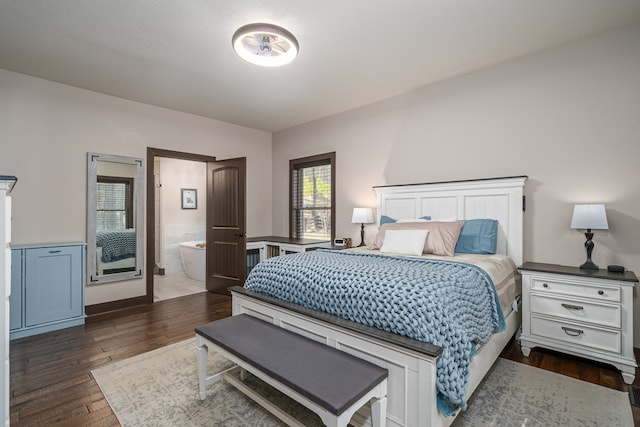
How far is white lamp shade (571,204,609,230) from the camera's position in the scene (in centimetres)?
245

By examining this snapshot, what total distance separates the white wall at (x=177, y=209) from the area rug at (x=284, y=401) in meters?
4.00

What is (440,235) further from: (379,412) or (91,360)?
(91,360)

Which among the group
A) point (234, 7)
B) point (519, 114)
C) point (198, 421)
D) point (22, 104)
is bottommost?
point (198, 421)

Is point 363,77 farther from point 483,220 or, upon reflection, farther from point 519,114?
point 483,220

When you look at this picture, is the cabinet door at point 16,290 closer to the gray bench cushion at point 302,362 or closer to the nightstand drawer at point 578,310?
the gray bench cushion at point 302,362

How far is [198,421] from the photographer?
71.7 inches

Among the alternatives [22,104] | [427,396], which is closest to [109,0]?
[22,104]

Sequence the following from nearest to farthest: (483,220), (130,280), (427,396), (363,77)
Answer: (427,396), (483,220), (363,77), (130,280)

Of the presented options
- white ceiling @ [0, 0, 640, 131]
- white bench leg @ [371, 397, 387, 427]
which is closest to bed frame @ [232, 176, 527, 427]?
white bench leg @ [371, 397, 387, 427]

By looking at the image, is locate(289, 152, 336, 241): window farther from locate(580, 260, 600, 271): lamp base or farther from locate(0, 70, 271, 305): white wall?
locate(580, 260, 600, 271): lamp base

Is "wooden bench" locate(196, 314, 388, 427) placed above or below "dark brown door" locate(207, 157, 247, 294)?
below

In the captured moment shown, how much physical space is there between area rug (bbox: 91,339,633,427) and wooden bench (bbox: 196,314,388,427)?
143 millimetres

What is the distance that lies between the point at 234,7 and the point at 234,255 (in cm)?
324

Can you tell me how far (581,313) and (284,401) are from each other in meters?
2.37
